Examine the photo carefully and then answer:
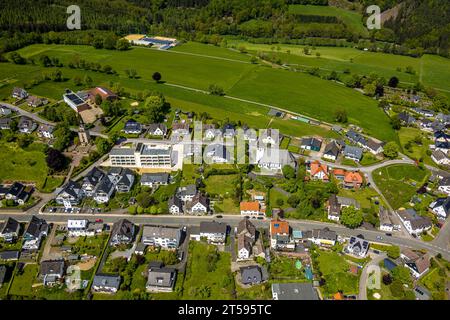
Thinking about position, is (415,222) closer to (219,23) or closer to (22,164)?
(22,164)

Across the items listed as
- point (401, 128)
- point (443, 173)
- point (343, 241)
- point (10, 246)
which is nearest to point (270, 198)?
point (343, 241)

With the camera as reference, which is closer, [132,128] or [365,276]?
[365,276]

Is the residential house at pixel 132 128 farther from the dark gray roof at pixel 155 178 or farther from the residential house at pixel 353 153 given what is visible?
the residential house at pixel 353 153

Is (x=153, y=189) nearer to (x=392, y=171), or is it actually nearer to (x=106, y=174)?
(x=106, y=174)

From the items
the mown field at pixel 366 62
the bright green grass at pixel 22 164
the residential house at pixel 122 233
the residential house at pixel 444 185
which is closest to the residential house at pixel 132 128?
the bright green grass at pixel 22 164

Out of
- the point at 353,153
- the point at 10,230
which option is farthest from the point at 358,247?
the point at 10,230

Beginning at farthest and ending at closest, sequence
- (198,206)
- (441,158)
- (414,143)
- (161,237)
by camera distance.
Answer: (414,143)
(441,158)
(198,206)
(161,237)

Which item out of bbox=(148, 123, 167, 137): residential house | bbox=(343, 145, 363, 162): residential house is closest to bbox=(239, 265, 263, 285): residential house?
bbox=(343, 145, 363, 162): residential house

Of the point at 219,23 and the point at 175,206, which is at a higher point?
the point at 219,23
